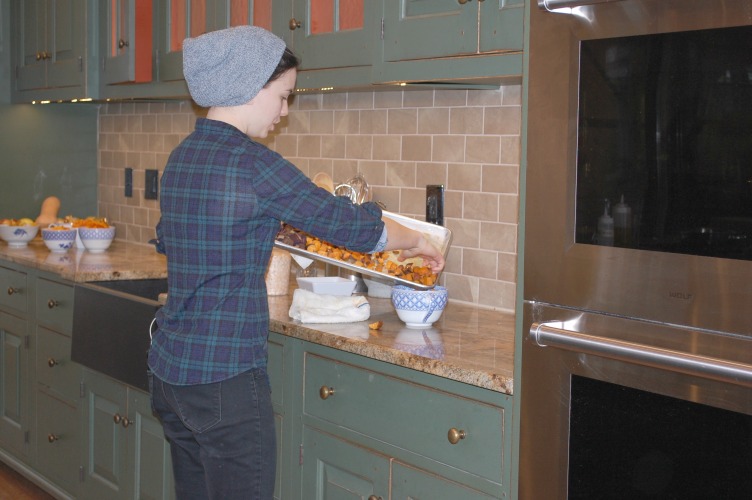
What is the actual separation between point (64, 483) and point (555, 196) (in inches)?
101

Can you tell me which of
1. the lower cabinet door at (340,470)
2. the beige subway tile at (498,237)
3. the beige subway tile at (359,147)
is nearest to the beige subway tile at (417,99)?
the beige subway tile at (359,147)

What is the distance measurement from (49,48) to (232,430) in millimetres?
2761

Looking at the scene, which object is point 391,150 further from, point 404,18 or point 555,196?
point 555,196

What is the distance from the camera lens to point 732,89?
139cm

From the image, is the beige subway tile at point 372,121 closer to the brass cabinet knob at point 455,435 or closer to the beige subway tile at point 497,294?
the beige subway tile at point 497,294

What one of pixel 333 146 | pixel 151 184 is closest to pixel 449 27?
pixel 333 146

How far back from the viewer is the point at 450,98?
2.78m

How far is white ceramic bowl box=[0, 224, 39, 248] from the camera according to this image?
4078mm

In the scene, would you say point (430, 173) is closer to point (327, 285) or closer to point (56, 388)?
point (327, 285)

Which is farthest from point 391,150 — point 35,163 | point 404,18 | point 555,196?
point 35,163

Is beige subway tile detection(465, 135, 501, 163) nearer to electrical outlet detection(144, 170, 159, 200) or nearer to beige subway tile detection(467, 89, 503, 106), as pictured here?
beige subway tile detection(467, 89, 503, 106)

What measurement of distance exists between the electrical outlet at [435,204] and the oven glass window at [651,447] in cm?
120

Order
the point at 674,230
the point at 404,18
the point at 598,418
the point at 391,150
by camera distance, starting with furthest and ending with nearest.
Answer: the point at 391,150 < the point at 404,18 < the point at 598,418 < the point at 674,230

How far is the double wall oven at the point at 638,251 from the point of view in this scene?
142cm
